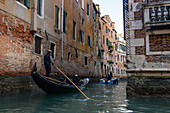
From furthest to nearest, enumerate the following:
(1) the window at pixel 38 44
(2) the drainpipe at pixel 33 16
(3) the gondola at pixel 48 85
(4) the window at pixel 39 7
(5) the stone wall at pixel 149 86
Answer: (4) the window at pixel 39 7 < (1) the window at pixel 38 44 < (2) the drainpipe at pixel 33 16 < (3) the gondola at pixel 48 85 < (5) the stone wall at pixel 149 86

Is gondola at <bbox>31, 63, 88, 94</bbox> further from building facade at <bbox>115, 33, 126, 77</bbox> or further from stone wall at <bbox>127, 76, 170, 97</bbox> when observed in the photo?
building facade at <bbox>115, 33, 126, 77</bbox>

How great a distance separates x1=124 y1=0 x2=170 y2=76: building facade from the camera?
634cm

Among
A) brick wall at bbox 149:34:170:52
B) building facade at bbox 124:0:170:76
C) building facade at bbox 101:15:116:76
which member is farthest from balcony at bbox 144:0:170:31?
building facade at bbox 101:15:116:76

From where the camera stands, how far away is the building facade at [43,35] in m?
7.70

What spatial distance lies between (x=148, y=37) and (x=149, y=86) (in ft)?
5.83

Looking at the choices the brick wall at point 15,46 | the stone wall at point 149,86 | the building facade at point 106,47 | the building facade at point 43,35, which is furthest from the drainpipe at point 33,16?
the building facade at point 106,47

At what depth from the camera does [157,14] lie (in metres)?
6.45

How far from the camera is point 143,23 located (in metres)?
6.70

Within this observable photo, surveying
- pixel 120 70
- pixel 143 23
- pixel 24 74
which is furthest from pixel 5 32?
pixel 120 70

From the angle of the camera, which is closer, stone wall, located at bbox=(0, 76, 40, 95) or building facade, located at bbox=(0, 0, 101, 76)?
stone wall, located at bbox=(0, 76, 40, 95)

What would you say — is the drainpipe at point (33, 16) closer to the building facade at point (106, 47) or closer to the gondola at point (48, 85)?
the gondola at point (48, 85)

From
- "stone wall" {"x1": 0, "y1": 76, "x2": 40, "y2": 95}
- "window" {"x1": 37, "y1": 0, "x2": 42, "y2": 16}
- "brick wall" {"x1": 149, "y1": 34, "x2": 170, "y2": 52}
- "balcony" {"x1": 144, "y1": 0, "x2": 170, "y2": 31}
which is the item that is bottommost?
"stone wall" {"x1": 0, "y1": 76, "x2": 40, "y2": 95}

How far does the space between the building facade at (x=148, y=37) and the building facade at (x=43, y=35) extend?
489 centimetres

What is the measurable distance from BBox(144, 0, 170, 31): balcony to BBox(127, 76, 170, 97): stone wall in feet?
5.99
